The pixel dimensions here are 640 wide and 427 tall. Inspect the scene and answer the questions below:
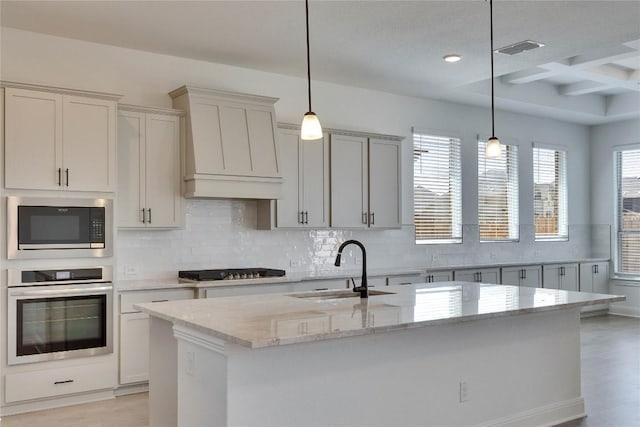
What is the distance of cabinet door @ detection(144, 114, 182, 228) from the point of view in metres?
5.50

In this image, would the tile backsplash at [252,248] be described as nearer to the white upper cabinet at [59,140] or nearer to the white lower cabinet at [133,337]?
the white lower cabinet at [133,337]

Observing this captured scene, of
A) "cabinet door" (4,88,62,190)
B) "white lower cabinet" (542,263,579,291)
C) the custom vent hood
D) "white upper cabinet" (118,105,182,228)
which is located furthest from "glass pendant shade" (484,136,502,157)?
"white lower cabinet" (542,263,579,291)

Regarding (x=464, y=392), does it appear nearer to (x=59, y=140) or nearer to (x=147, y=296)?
(x=147, y=296)

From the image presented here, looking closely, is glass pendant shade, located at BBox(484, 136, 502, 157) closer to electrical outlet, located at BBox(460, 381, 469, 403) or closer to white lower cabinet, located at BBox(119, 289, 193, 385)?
electrical outlet, located at BBox(460, 381, 469, 403)

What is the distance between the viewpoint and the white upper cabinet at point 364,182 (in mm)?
6695

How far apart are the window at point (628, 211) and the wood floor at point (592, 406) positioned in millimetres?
3322

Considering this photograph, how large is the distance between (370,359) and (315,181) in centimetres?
331

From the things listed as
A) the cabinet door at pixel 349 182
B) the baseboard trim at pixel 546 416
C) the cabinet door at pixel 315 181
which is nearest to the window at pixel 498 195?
the cabinet door at pixel 349 182

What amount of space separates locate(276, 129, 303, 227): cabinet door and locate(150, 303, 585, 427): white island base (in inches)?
100

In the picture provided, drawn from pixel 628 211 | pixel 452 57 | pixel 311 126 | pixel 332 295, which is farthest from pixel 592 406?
pixel 628 211

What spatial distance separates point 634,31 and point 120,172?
4.53 m

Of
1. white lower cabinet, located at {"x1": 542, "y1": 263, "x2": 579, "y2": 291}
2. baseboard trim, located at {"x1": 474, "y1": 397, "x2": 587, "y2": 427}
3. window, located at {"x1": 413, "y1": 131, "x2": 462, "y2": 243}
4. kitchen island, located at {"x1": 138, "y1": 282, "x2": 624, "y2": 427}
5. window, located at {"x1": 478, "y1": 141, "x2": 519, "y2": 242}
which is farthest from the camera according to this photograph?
white lower cabinet, located at {"x1": 542, "y1": 263, "x2": 579, "y2": 291}

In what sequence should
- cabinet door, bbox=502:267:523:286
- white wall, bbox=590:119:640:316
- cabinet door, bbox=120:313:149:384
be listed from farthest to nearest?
white wall, bbox=590:119:640:316, cabinet door, bbox=502:267:523:286, cabinet door, bbox=120:313:149:384

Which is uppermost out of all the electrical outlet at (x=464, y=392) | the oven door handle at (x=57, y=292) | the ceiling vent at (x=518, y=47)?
the ceiling vent at (x=518, y=47)
